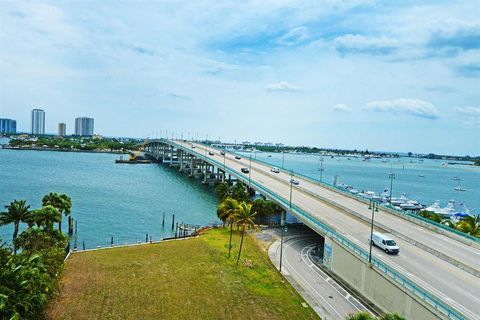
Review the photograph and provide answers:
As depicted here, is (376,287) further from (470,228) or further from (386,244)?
(470,228)

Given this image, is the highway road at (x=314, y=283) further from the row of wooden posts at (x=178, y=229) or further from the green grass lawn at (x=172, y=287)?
the row of wooden posts at (x=178, y=229)

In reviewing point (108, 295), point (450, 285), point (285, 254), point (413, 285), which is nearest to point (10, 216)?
point (108, 295)

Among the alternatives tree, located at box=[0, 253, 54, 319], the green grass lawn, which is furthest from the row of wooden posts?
tree, located at box=[0, 253, 54, 319]

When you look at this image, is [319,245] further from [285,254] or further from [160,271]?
[160,271]

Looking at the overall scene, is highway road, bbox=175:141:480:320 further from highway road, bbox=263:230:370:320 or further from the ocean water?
the ocean water

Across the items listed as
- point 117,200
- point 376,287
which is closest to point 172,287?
point 376,287
